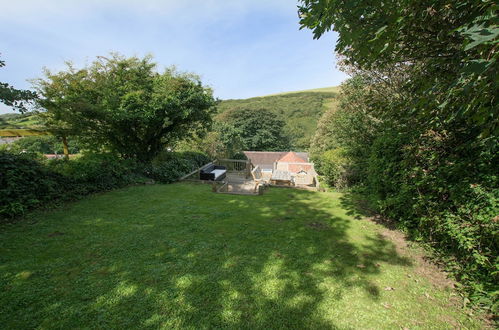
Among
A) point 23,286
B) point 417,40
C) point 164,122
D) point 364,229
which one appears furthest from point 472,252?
point 164,122

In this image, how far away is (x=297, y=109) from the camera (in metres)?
62.0

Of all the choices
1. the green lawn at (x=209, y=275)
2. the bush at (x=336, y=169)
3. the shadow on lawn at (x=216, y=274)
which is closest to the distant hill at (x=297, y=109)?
the bush at (x=336, y=169)

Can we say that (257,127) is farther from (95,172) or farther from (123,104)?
(95,172)

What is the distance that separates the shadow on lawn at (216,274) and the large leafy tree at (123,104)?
236 inches

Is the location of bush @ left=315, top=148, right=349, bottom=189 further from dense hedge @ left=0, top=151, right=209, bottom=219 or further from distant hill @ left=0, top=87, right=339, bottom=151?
distant hill @ left=0, top=87, right=339, bottom=151

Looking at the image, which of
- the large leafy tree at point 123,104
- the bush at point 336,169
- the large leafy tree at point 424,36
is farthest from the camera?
the bush at point 336,169

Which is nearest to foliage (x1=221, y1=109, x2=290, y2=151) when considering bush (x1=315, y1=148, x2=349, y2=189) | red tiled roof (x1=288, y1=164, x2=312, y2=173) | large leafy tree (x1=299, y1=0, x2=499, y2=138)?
red tiled roof (x1=288, y1=164, x2=312, y2=173)

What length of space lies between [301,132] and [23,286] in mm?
51059

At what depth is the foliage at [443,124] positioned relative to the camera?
226cm

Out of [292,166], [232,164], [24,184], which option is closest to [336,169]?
[292,166]

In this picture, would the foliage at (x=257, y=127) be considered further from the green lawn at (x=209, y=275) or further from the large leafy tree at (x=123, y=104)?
the green lawn at (x=209, y=275)

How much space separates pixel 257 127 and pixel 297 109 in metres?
27.1

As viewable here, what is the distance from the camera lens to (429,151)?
12.8 feet

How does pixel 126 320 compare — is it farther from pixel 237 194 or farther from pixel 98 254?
pixel 237 194
